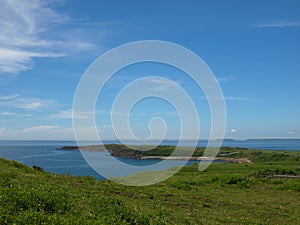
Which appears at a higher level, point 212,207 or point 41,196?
point 41,196

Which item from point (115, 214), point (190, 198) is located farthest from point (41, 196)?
point (190, 198)

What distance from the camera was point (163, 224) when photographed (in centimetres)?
1075

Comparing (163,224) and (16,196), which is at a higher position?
(16,196)

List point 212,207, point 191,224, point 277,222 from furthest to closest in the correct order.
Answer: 1. point 212,207
2. point 277,222
3. point 191,224

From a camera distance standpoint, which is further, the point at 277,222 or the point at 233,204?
the point at 233,204

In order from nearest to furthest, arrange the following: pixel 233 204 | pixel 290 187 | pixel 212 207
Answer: pixel 212 207 < pixel 233 204 < pixel 290 187

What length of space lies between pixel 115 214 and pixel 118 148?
174926mm

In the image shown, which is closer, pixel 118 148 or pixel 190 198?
pixel 190 198

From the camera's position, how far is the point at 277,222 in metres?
17.2

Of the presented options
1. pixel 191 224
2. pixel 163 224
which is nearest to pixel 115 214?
pixel 163 224

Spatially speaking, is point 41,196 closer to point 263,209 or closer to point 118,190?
point 118,190

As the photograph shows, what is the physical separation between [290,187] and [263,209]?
52.7ft

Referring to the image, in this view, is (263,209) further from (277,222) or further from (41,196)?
(41,196)

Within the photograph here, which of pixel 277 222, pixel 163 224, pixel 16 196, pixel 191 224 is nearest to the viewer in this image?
pixel 16 196
